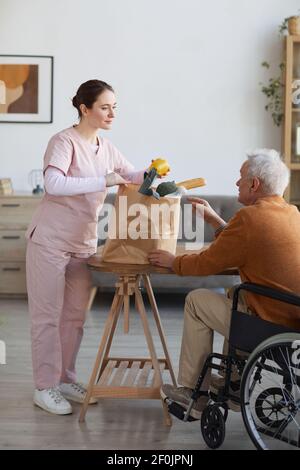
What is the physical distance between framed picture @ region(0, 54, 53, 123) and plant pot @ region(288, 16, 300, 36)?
6.12 ft

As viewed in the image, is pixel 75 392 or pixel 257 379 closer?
pixel 257 379

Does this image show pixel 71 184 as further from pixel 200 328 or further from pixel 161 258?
pixel 200 328

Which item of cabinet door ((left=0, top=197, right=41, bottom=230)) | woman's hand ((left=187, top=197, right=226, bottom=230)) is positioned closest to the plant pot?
cabinet door ((left=0, top=197, right=41, bottom=230))

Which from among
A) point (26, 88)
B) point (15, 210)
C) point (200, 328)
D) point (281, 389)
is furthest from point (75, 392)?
point (26, 88)

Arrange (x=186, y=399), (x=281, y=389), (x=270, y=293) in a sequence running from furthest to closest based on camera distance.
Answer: (x=186, y=399) < (x=281, y=389) < (x=270, y=293)

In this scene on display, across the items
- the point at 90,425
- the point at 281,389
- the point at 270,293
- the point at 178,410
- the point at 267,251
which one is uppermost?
the point at 267,251

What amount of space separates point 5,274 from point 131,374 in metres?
2.71

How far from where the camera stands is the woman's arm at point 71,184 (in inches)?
122

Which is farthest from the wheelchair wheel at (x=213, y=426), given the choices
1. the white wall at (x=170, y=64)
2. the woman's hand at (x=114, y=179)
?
the white wall at (x=170, y=64)

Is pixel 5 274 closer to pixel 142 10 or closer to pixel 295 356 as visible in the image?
pixel 142 10

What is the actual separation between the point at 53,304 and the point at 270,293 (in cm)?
104

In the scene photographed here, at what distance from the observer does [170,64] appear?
6.29 metres
